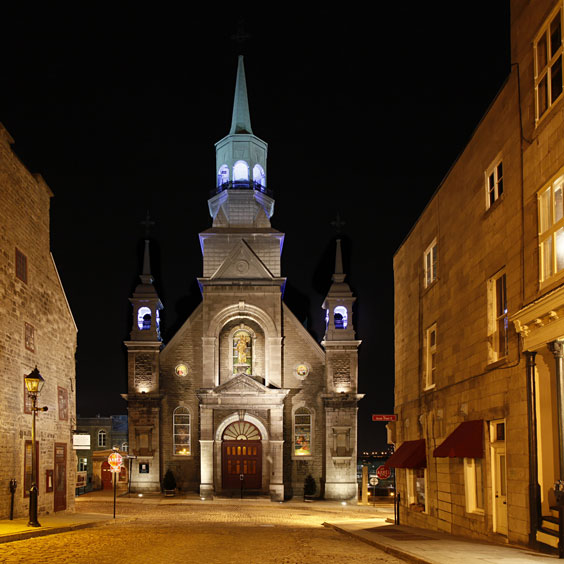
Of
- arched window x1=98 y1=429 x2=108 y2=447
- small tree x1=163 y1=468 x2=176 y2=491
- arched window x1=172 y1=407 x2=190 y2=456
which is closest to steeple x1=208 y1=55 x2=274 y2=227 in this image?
arched window x1=172 y1=407 x2=190 y2=456

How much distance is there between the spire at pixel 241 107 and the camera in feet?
167

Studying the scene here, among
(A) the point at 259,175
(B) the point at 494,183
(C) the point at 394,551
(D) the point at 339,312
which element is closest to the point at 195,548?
(C) the point at 394,551

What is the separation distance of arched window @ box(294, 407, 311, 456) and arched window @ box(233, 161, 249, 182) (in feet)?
48.9

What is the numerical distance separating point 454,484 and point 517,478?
4.90 metres

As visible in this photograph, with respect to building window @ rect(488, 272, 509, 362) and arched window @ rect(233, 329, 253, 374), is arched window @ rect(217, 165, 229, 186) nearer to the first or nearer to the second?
arched window @ rect(233, 329, 253, 374)

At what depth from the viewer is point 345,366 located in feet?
146

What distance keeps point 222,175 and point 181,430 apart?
1617 centimetres

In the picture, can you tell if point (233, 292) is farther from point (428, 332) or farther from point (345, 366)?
point (428, 332)

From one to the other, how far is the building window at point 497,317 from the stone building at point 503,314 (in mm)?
22

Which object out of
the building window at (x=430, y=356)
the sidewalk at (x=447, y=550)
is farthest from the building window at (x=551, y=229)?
the building window at (x=430, y=356)

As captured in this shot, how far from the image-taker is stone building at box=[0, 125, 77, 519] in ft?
73.0

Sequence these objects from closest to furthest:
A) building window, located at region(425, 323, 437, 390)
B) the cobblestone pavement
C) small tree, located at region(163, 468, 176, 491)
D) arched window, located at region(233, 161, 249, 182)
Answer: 1. the cobblestone pavement
2. building window, located at region(425, 323, 437, 390)
3. small tree, located at region(163, 468, 176, 491)
4. arched window, located at region(233, 161, 249, 182)

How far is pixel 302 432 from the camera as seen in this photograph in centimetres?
4462

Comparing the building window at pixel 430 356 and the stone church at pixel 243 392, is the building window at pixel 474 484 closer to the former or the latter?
the building window at pixel 430 356
